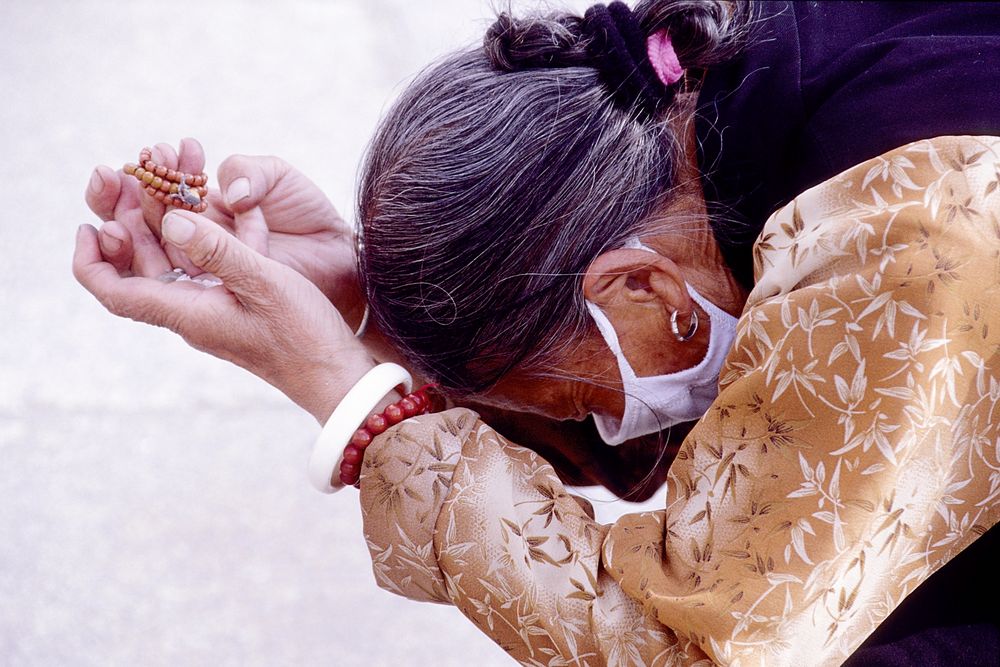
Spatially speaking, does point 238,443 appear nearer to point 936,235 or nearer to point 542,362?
point 542,362

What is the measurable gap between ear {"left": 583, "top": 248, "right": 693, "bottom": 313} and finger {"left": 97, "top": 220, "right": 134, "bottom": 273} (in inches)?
20.5

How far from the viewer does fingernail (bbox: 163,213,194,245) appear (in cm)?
94

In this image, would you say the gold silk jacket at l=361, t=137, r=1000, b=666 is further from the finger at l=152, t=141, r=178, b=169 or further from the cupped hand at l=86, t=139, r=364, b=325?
the finger at l=152, t=141, r=178, b=169

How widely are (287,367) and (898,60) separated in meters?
0.67

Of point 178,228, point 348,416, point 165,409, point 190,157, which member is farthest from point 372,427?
point 165,409

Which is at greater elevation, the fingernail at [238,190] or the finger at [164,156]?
the finger at [164,156]

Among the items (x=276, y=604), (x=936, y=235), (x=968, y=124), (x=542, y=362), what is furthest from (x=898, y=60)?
(x=276, y=604)

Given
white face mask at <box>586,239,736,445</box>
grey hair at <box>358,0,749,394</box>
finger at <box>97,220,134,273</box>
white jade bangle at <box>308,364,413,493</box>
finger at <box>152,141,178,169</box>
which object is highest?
finger at <box>152,141,178,169</box>

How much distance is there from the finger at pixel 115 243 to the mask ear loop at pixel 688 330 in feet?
1.99

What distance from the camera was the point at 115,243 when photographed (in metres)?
1.08

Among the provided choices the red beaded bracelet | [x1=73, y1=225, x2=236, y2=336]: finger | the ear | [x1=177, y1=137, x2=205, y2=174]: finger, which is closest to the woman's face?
the ear

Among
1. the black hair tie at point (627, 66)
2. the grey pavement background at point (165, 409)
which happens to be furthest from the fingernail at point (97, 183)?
the black hair tie at point (627, 66)

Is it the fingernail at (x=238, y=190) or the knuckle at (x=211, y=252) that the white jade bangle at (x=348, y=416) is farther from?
the fingernail at (x=238, y=190)

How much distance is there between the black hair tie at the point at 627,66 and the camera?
0.97 meters
